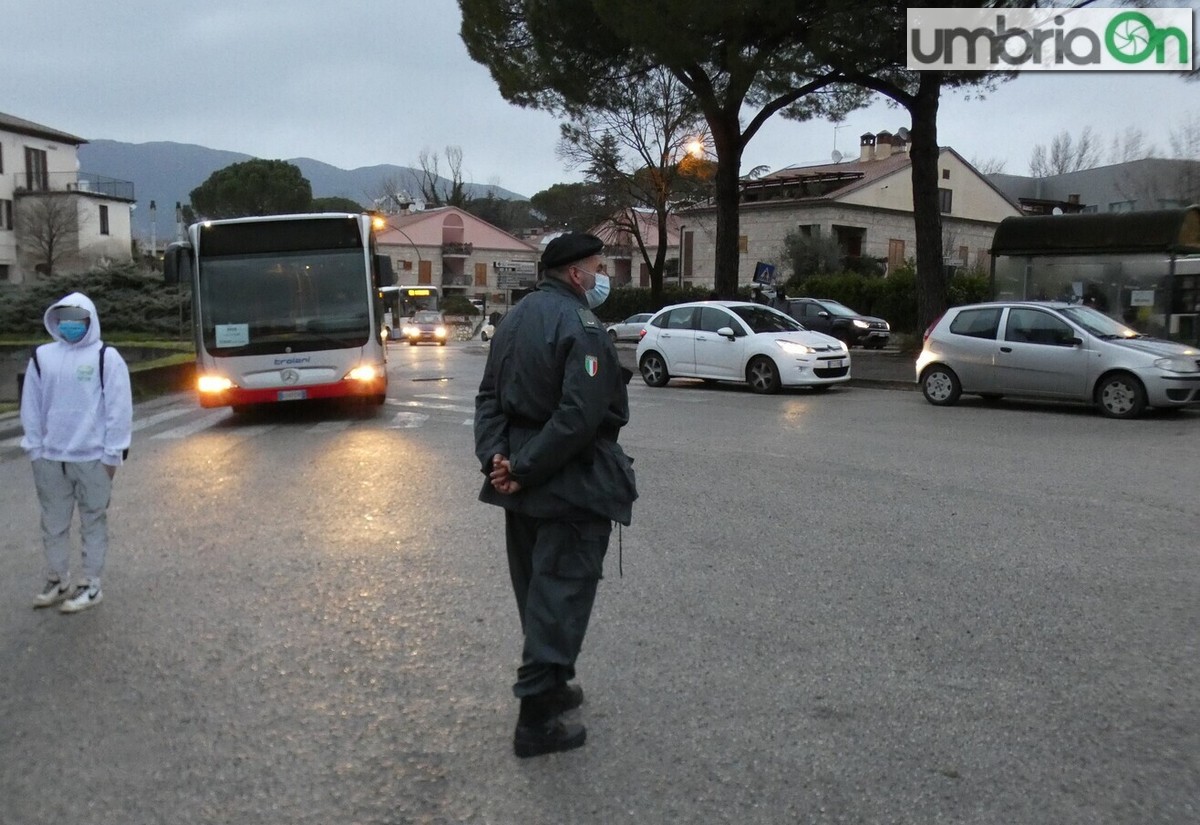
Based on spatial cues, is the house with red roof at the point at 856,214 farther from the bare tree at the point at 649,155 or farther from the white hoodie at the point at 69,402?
the white hoodie at the point at 69,402

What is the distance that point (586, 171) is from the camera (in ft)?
155

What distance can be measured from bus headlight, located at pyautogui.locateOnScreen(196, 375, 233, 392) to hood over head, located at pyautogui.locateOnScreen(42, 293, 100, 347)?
28.5ft

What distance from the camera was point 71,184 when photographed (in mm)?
61750

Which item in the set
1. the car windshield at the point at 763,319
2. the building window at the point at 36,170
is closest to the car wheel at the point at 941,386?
the car windshield at the point at 763,319

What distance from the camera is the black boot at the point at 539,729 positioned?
12.6ft

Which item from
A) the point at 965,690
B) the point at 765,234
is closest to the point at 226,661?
the point at 965,690

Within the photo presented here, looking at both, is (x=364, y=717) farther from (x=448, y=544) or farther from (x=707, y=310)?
(x=707, y=310)

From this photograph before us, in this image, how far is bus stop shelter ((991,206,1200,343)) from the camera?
1862 cm

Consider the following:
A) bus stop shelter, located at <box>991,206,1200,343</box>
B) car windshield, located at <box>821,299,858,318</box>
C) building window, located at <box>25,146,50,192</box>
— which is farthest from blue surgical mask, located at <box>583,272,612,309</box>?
building window, located at <box>25,146,50,192</box>

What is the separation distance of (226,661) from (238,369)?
9980 mm

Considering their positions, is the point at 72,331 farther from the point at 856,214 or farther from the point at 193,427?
the point at 856,214

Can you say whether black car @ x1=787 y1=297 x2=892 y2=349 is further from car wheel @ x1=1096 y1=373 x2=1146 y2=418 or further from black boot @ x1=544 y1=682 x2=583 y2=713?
black boot @ x1=544 y1=682 x2=583 y2=713

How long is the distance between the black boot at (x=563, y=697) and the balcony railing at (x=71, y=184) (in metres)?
64.1

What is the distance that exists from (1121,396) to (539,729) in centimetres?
1271
